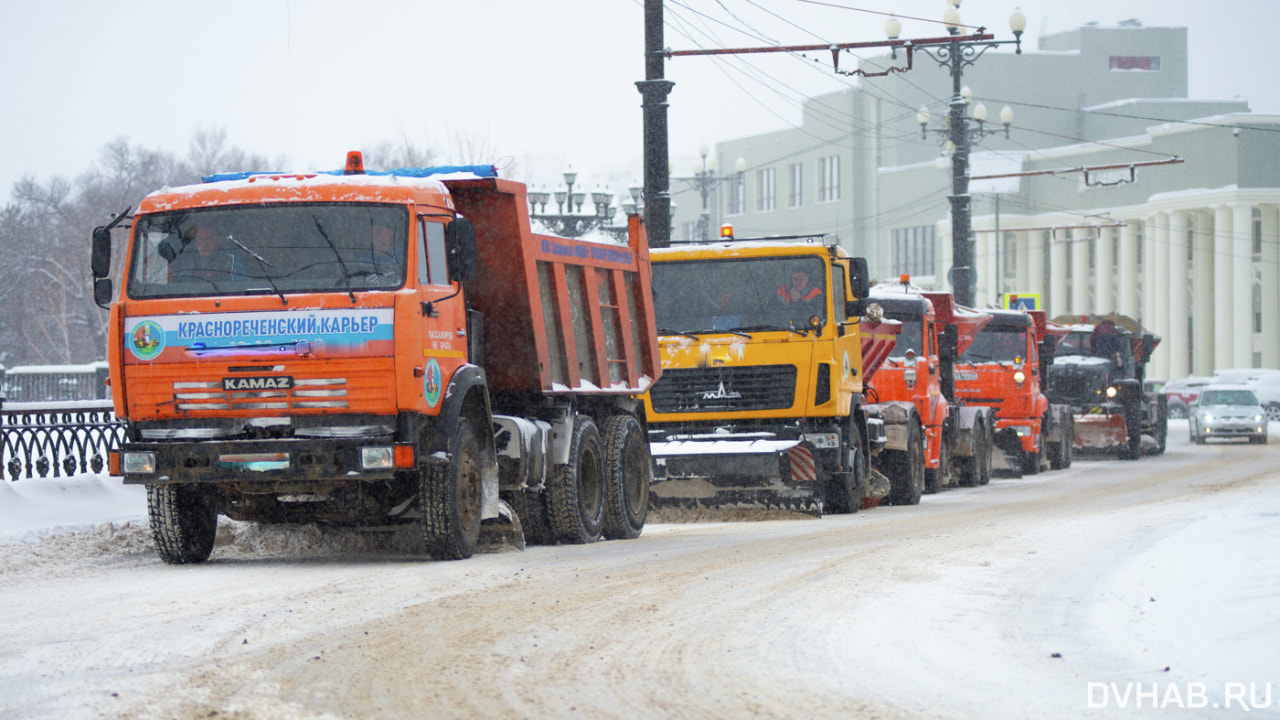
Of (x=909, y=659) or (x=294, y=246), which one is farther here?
(x=294, y=246)

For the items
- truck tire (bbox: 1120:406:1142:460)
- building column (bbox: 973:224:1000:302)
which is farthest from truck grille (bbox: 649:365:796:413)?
building column (bbox: 973:224:1000:302)

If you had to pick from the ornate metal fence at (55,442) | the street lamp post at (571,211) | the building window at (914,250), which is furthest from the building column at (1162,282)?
the ornate metal fence at (55,442)

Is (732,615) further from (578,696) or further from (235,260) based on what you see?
(235,260)

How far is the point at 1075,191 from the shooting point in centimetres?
7862

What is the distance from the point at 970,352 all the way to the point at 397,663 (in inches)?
885

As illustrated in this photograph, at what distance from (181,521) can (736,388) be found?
22.1 feet

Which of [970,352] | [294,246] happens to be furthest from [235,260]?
[970,352]

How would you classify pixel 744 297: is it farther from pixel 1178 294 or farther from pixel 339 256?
pixel 1178 294

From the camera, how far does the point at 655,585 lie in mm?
10273

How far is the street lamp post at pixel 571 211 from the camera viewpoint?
103ft

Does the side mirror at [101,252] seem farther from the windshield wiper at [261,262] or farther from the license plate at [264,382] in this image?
the license plate at [264,382]

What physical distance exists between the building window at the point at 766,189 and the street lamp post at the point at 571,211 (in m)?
58.2

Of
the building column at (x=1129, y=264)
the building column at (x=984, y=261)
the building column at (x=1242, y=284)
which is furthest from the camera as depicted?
the building column at (x=984, y=261)

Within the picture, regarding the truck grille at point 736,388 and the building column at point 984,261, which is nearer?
the truck grille at point 736,388
